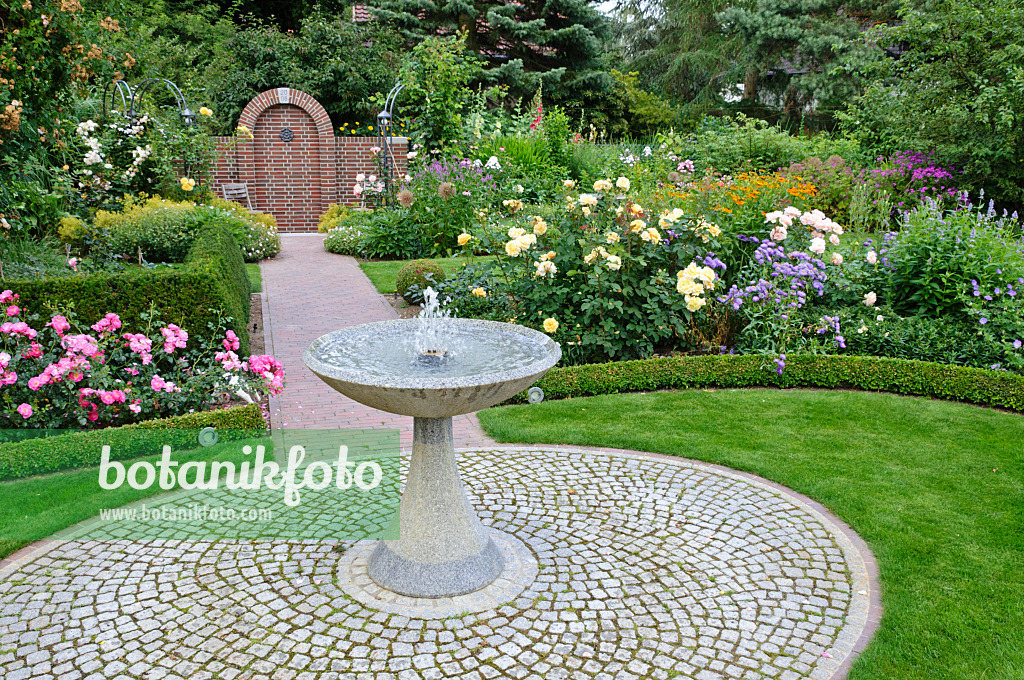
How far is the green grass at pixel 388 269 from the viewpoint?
34.6 ft

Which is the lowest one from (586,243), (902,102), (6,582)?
(6,582)

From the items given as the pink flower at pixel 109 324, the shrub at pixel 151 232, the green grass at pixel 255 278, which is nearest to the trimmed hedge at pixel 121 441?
the pink flower at pixel 109 324

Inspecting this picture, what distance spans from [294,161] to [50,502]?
47.0 feet

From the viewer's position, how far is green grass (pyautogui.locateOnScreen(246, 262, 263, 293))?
1043 centimetres

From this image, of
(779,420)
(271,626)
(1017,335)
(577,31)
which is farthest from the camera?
(577,31)

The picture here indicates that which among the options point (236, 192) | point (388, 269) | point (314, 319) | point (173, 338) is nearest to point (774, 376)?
point (173, 338)

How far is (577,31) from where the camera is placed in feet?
70.6

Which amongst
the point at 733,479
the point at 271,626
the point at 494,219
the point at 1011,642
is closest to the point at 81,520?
the point at 271,626

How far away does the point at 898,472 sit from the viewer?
498 cm

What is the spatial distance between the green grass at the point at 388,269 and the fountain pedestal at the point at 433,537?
6629mm

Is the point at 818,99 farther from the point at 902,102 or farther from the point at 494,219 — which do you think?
the point at 494,219

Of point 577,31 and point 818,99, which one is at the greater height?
point 577,31

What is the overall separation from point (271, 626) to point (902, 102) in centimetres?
1165

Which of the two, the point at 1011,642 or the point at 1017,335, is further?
the point at 1017,335
